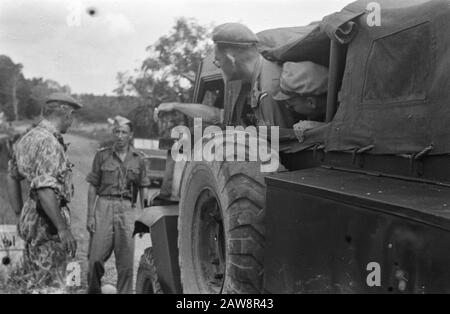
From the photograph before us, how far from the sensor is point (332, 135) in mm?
3129

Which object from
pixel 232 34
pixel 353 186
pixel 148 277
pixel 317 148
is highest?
pixel 232 34

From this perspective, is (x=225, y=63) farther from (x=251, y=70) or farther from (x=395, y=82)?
(x=395, y=82)

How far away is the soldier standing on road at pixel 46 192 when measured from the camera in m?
4.54

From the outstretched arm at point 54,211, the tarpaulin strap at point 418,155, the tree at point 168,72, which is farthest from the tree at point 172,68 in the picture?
the tarpaulin strap at point 418,155

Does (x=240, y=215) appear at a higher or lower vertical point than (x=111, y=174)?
higher

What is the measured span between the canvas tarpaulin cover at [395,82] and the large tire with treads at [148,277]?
181 centimetres

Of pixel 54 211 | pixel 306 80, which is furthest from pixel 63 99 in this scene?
pixel 306 80

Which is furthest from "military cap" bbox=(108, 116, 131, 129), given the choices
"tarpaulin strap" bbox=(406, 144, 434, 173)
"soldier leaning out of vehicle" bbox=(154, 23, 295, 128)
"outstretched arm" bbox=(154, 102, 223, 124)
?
"tarpaulin strap" bbox=(406, 144, 434, 173)

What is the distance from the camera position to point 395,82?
2.79m

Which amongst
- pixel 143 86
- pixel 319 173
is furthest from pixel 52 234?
pixel 319 173

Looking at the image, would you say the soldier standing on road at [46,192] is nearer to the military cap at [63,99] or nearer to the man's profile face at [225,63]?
the military cap at [63,99]

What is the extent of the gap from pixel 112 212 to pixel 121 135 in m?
0.74

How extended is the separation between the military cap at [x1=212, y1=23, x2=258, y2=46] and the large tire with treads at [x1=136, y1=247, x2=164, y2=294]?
1583 mm
